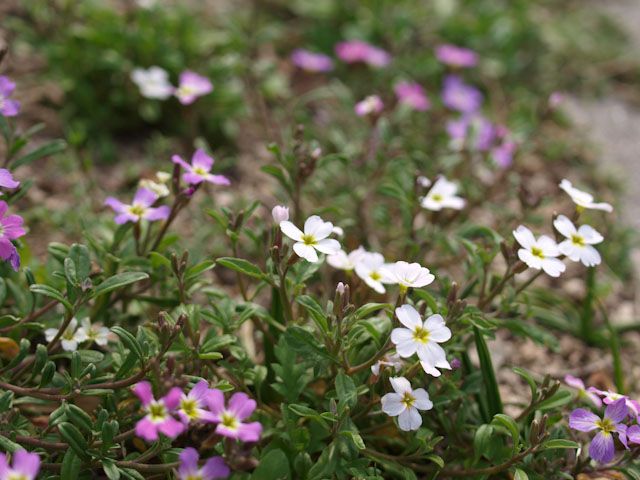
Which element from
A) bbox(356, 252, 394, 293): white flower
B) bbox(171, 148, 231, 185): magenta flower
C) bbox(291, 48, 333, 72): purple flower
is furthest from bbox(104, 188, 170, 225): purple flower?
bbox(291, 48, 333, 72): purple flower

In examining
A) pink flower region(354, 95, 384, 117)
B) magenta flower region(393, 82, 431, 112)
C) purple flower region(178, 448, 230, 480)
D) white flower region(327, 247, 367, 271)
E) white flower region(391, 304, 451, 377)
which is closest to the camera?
purple flower region(178, 448, 230, 480)

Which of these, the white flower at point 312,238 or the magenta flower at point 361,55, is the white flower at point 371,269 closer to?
the white flower at point 312,238

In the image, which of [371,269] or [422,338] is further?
[371,269]

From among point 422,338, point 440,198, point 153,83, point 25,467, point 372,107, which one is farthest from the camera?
point 153,83

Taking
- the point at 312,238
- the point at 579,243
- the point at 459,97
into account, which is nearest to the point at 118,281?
the point at 312,238

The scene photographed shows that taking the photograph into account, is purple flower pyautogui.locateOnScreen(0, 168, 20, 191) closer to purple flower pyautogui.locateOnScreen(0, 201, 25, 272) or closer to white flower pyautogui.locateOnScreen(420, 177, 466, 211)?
purple flower pyautogui.locateOnScreen(0, 201, 25, 272)

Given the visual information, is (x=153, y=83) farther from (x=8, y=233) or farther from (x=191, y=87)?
(x=8, y=233)

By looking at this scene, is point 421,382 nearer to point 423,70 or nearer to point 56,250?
Answer: point 56,250
